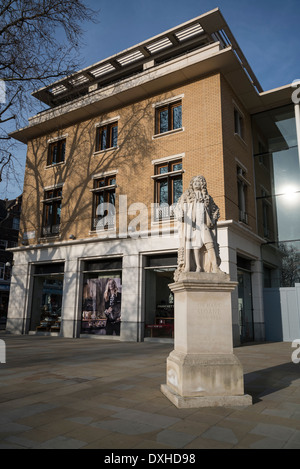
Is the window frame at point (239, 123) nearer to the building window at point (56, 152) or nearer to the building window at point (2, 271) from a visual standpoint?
the building window at point (56, 152)

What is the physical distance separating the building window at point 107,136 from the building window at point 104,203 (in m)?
2.03

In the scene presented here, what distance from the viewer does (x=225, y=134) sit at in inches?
615

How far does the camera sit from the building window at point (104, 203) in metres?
18.1

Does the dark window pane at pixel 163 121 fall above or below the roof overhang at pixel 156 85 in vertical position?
below

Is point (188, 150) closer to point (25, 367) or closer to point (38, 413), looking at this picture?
point (25, 367)

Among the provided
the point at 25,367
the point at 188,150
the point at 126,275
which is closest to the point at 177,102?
the point at 188,150

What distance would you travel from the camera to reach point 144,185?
675 inches

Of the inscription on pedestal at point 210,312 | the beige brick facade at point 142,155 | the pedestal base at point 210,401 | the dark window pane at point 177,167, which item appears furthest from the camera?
the dark window pane at point 177,167

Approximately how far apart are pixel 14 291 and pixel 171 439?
1943 cm

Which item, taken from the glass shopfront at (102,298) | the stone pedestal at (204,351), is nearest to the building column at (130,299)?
the glass shopfront at (102,298)

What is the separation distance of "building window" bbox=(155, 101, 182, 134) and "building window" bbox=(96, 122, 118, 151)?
2.80 meters

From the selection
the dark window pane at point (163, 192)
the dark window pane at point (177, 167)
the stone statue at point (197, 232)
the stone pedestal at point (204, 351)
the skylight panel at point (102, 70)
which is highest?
the skylight panel at point (102, 70)

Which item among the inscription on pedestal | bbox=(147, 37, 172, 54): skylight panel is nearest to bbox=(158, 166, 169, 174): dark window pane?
bbox=(147, 37, 172, 54): skylight panel

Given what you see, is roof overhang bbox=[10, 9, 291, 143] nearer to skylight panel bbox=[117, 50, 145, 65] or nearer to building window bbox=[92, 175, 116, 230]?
skylight panel bbox=[117, 50, 145, 65]
